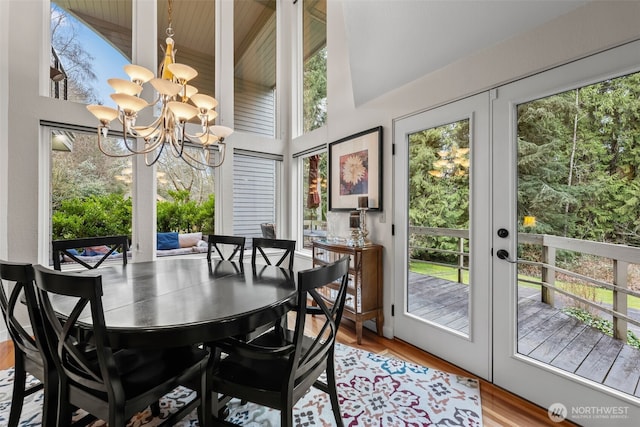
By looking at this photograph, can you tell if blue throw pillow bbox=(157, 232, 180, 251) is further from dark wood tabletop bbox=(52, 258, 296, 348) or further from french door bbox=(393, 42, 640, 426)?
french door bbox=(393, 42, 640, 426)

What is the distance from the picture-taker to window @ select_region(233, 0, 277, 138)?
4363mm

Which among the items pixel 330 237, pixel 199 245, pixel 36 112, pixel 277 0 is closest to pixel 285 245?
pixel 330 237

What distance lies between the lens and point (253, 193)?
14.5 ft

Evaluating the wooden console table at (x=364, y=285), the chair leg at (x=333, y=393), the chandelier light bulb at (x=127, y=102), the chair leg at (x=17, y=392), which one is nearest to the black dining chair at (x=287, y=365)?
the chair leg at (x=333, y=393)

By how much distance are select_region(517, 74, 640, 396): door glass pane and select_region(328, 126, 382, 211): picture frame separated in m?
1.28

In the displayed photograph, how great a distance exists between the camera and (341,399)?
188cm

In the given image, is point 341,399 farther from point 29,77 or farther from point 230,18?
point 230,18

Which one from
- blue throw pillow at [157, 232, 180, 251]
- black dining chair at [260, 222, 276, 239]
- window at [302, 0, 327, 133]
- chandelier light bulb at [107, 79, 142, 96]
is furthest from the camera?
black dining chair at [260, 222, 276, 239]

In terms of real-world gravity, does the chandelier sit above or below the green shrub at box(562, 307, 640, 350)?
above

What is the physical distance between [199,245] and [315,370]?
309cm

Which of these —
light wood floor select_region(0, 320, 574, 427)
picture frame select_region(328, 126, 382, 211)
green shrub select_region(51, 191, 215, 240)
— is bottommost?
light wood floor select_region(0, 320, 574, 427)

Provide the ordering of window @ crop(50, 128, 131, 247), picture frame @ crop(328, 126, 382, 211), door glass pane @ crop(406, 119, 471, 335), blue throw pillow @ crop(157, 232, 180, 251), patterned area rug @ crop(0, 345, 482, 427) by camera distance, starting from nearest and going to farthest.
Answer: patterned area rug @ crop(0, 345, 482, 427) → door glass pane @ crop(406, 119, 471, 335) → picture frame @ crop(328, 126, 382, 211) → window @ crop(50, 128, 131, 247) → blue throw pillow @ crop(157, 232, 180, 251)

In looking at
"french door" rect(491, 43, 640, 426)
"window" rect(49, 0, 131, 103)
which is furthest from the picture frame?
"window" rect(49, 0, 131, 103)

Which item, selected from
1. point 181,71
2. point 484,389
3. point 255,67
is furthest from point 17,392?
point 255,67
